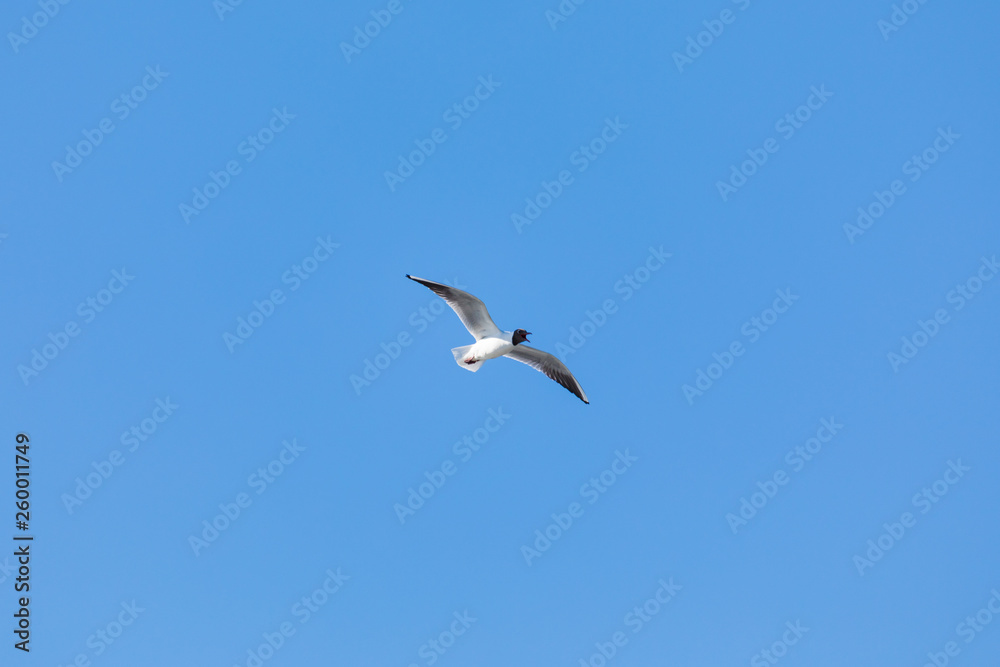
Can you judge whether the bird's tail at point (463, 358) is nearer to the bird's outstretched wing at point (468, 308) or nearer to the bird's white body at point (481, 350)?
the bird's white body at point (481, 350)

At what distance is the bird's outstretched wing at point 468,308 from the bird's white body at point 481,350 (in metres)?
0.19

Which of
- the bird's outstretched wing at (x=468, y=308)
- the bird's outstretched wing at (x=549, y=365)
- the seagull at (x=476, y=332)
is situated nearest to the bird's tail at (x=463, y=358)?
the seagull at (x=476, y=332)

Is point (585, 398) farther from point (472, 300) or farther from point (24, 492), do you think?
point (24, 492)

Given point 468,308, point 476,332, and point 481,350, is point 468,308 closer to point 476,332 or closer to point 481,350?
point 476,332

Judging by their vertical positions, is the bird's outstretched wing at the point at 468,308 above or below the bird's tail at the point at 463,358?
above

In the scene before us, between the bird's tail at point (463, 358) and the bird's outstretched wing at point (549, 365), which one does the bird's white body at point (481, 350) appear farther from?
the bird's outstretched wing at point (549, 365)

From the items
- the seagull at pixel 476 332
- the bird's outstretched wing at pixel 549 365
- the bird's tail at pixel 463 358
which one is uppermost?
the bird's outstretched wing at pixel 549 365

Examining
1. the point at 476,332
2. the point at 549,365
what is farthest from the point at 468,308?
the point at 549,365

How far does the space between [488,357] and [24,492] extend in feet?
29.8

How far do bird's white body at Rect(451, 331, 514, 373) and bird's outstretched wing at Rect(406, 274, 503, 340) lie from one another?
0.19 meters

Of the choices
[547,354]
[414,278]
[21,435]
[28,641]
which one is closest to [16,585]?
[28,641]

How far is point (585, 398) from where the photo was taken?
16.6 meters

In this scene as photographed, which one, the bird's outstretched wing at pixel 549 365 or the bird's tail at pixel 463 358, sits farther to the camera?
the bird's outstretched wing at pixel 549 365

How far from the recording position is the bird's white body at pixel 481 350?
1550 cm
